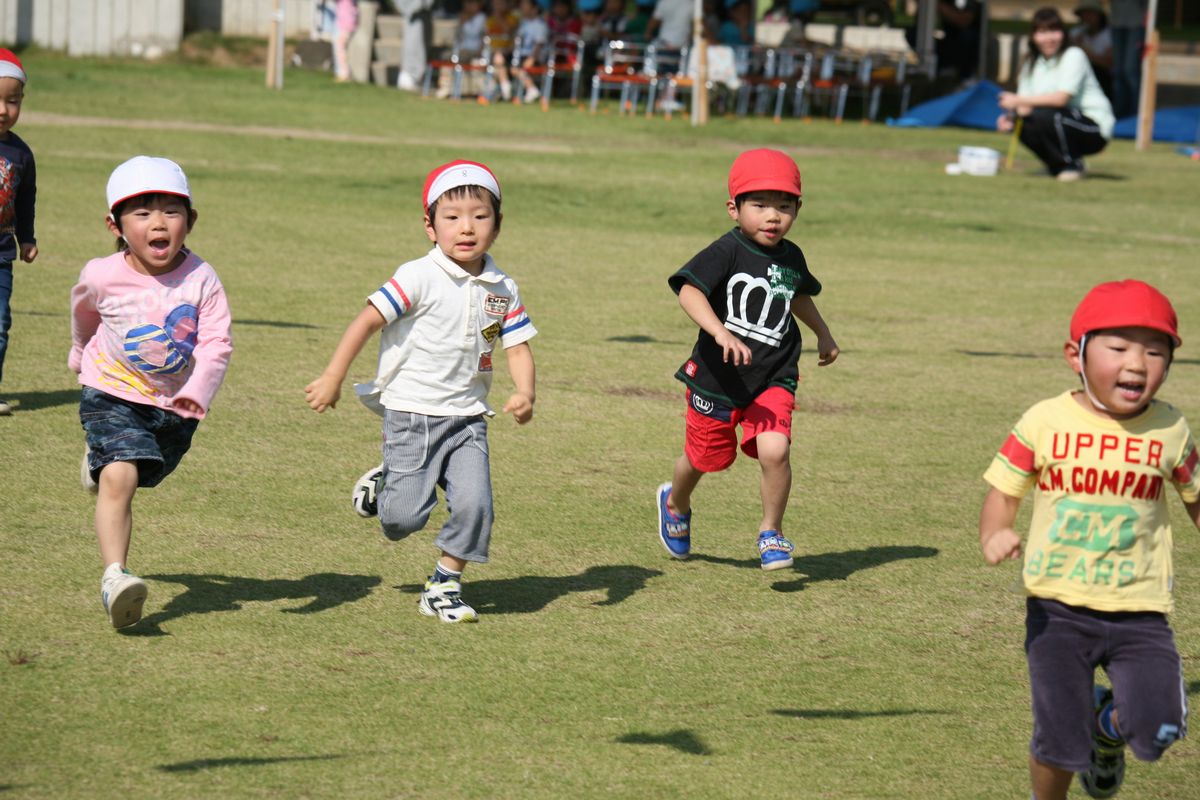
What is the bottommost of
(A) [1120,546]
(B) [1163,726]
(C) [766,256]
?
(B) [1163,726]

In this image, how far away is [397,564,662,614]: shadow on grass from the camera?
5289mm

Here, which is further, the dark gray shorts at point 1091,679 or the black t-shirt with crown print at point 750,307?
the black t-shirt with crown print at point 750,307

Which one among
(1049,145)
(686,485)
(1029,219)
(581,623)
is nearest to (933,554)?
(686,485)

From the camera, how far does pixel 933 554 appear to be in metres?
6.07

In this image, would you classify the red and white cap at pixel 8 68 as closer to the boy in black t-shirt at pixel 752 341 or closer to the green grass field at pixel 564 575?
the green grass field at pixel 564 575

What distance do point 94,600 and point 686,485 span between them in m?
2.04

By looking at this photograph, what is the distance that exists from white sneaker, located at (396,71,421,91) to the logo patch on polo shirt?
20298mm

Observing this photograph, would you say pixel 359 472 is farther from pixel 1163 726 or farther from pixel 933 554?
pixel 1163 726

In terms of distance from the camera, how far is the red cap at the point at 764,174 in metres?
5.66

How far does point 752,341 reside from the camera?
5.82 m

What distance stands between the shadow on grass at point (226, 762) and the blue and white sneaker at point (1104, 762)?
1.76m

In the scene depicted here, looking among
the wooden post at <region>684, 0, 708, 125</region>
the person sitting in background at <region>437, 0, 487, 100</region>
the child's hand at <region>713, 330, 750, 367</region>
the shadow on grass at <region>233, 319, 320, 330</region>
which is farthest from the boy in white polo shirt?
the person sitting in background at <region>437, 0, 487, 100</region>

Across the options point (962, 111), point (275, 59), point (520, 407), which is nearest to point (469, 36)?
point (275, 59)

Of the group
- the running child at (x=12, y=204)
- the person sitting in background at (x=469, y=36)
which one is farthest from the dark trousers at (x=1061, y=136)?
the running child at (x=12, y=204)
